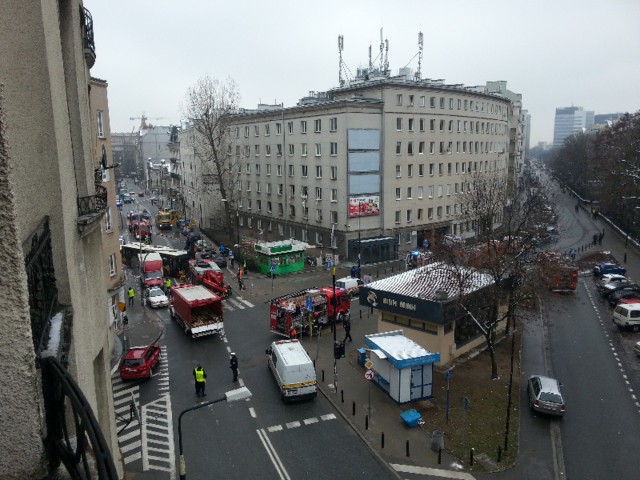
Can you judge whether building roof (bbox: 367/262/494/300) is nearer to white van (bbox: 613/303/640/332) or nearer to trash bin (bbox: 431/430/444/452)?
trash bin (bbox: 431/430/444/452)

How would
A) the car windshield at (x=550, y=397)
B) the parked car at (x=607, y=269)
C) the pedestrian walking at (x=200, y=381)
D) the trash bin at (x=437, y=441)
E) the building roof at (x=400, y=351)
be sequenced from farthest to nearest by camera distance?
the parked car at (x=607, y=269), the pedestrian walking at (x=200, y=381), the building roof at (x=400, y=351), the car windshield at (x=550, y=397), the trash bin at (x=437, y=441)

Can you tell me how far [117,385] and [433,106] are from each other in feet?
153

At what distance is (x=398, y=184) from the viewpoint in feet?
177

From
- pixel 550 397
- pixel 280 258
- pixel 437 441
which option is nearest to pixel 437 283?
pixel 550 397

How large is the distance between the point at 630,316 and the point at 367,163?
1117 inches

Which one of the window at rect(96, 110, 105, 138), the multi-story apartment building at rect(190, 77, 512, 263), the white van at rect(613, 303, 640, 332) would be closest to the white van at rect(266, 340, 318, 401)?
the window at rect(96, 110, 105, 138)

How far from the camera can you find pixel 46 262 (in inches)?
212

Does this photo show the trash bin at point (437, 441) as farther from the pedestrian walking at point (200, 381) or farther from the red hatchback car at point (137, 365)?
the red hatchback car at point (137, 365)

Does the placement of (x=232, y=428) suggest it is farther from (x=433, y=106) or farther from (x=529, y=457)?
(x=433, y=106)

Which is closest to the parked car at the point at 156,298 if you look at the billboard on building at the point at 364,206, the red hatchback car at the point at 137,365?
the red hatchback car at the point at 137,365

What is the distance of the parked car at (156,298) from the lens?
3619 centimetres

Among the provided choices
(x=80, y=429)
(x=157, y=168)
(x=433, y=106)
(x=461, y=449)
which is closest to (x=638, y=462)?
(x=461, y=449)

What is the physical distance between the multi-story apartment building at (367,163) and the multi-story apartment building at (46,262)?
3969cm

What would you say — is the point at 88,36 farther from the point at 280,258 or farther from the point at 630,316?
the point at 280,258
